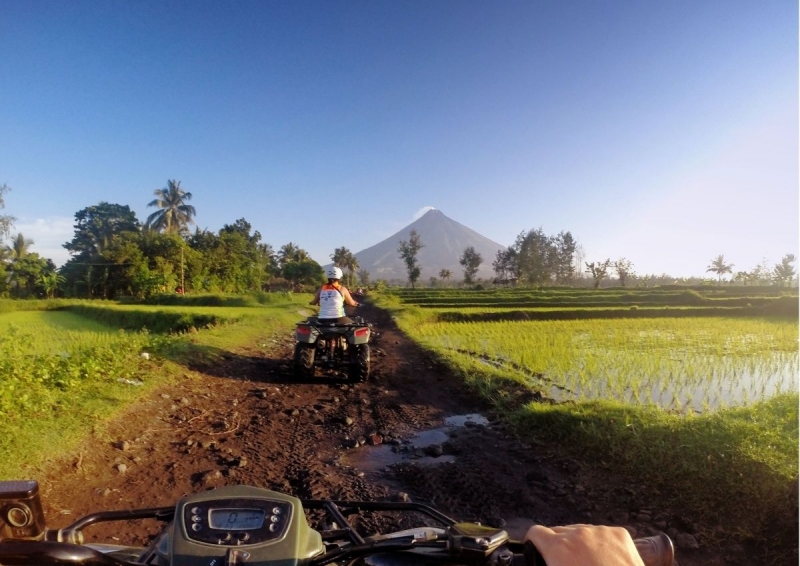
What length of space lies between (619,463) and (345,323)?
14.3 feet

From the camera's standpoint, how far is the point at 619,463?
4.05 m

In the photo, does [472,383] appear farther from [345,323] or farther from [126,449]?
[126,449]

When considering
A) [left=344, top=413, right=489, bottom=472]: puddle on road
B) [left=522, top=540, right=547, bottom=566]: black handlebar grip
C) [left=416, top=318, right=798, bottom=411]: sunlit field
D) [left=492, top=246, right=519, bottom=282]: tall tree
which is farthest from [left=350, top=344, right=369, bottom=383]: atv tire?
[left=492, top=246, right=519, bottom=282]: tall tree

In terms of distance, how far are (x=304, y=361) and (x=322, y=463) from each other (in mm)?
3102

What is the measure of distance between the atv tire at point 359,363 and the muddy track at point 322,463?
2.52 feet

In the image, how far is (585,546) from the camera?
3.12 ft

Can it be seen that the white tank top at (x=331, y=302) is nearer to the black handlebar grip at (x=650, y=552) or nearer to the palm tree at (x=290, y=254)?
the black handlebar grip at (x=650, y=552)

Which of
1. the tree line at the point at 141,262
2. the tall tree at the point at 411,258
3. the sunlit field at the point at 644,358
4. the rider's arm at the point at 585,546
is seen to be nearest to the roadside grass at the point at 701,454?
the sunlit field at the point at 644,358

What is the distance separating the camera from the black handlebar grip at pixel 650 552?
1.00 m

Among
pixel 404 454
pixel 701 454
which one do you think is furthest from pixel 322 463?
pixel 701 454

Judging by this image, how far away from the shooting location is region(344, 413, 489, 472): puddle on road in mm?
4191

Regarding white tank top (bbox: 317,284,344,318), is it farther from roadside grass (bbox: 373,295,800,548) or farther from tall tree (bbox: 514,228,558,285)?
tall tree (bbox: 514,228,558,285)

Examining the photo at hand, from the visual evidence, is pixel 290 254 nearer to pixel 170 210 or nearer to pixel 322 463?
pixel 170 210

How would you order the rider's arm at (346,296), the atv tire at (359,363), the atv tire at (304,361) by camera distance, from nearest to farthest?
the atv tire at (304,361) < the atv tire at (359,363) < the rider's arm at (346,296)
